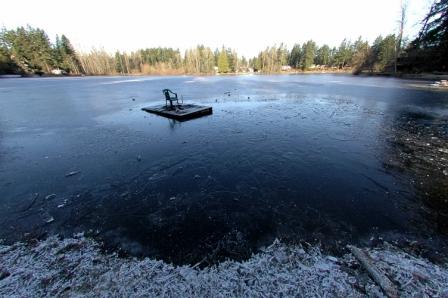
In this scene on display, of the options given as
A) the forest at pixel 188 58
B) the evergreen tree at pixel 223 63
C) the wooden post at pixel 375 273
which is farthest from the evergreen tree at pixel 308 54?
the wooden post at pixel 375 273

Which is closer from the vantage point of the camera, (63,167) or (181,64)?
(63,167)

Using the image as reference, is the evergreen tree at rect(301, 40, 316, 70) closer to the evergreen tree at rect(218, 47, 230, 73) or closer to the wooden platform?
the evergreen tree at rect(218, 47, 230, 73)

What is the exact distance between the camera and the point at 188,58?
95188 mm

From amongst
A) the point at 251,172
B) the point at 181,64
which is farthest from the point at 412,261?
the point at 181,64

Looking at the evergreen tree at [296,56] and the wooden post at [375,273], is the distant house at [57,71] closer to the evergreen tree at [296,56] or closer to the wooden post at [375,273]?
the evergreen tree at [296,56]

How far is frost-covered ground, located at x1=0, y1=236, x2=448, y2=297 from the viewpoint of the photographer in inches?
112

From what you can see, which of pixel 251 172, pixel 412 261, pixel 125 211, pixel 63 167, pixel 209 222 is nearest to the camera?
pixel 412 261

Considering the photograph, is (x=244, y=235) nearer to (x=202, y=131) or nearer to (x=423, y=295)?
(x=423, y=295)

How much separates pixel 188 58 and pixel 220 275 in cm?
10241

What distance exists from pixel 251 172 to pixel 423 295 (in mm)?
3976

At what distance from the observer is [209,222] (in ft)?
13.6

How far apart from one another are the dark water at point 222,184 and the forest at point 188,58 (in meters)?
48.1

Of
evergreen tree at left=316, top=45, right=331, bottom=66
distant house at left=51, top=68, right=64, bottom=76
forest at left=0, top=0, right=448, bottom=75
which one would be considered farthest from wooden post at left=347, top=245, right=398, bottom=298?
evergreen tree at left=316, top=45, right=331, bottom=66

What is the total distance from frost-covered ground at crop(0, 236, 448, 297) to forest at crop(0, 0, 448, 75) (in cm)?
5294
